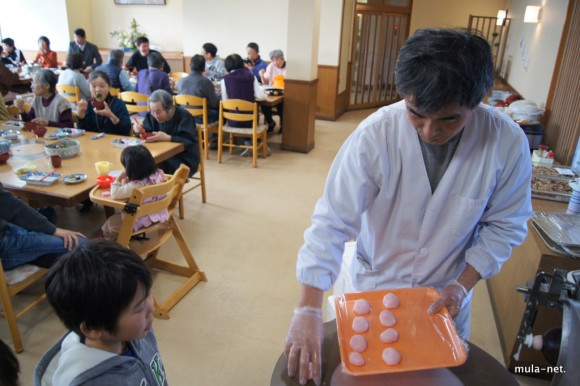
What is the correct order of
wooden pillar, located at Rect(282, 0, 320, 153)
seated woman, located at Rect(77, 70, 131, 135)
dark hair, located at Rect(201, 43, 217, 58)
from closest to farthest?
seated woman, located at Rect(77, 70, 131, 135), wooden pillar, located at Rect(282, 0, 320, 153), dark hair, located at Rect(201, 43, 217, 58)

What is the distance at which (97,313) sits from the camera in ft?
3.23

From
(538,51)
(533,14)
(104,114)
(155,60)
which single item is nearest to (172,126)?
(104,114)

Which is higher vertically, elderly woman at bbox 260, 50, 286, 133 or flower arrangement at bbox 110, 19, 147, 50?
flower arrangement at bbox 110, 19, 147, 50

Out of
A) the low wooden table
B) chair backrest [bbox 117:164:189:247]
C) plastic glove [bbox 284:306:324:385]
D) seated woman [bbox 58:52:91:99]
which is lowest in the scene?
chair backrest [bbox 117:164:189:247]

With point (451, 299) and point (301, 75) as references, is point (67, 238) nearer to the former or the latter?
point (451, 299)

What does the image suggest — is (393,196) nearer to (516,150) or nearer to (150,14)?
(516,150)

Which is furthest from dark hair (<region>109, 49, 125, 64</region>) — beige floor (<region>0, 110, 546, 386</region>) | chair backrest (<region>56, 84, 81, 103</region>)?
beige floor (<region>0, 110, 546, 386</region>)

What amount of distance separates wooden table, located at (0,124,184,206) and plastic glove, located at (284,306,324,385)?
60.7 inches

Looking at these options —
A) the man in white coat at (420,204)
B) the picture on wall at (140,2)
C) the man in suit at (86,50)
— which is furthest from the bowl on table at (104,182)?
the picture on wall at (140,2)

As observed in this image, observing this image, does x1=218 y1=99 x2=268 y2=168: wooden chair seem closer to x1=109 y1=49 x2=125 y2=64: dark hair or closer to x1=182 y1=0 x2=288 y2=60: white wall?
x1=109 y1=49 x2=125 y2=64: dark hair

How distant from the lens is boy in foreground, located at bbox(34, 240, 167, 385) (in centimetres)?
96

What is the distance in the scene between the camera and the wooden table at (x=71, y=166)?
6.75 feet

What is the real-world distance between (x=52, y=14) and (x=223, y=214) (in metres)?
6.69

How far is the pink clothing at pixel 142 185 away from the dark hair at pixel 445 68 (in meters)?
1.60
